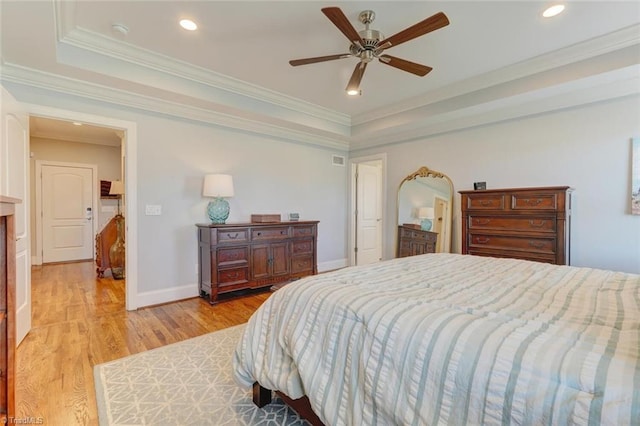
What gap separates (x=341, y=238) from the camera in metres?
5.67

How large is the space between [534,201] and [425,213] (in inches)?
61.2

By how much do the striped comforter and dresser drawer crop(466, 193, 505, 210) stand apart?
5.29ft

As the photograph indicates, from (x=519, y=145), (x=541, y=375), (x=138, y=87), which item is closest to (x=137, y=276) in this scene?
(x=138, y=87)

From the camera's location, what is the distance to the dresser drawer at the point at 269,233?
3.89 metres

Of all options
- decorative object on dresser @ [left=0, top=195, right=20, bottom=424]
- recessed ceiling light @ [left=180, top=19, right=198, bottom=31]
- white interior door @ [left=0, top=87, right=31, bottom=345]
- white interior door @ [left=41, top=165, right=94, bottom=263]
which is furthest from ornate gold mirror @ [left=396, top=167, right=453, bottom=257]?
white interior door @ [left=41, top=165, right=94, bottom=263]

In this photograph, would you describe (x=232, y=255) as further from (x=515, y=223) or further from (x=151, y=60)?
(x=515, y=223)

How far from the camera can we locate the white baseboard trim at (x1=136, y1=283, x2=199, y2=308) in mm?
3439

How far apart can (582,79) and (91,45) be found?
4437 millimetres

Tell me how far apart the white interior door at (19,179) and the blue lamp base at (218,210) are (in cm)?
166

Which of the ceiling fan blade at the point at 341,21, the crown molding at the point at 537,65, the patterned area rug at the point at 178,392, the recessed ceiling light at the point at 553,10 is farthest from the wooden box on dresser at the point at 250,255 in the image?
the recessed ceiling light at the point at 553,10

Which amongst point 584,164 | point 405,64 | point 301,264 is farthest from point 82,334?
point 584,164

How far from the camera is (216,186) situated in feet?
12.1

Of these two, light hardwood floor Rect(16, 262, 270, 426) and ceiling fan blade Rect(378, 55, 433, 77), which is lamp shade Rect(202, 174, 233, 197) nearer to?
light hardwood floor Rect(16, 262, 270, 426)

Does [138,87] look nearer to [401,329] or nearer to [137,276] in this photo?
[137,276]
